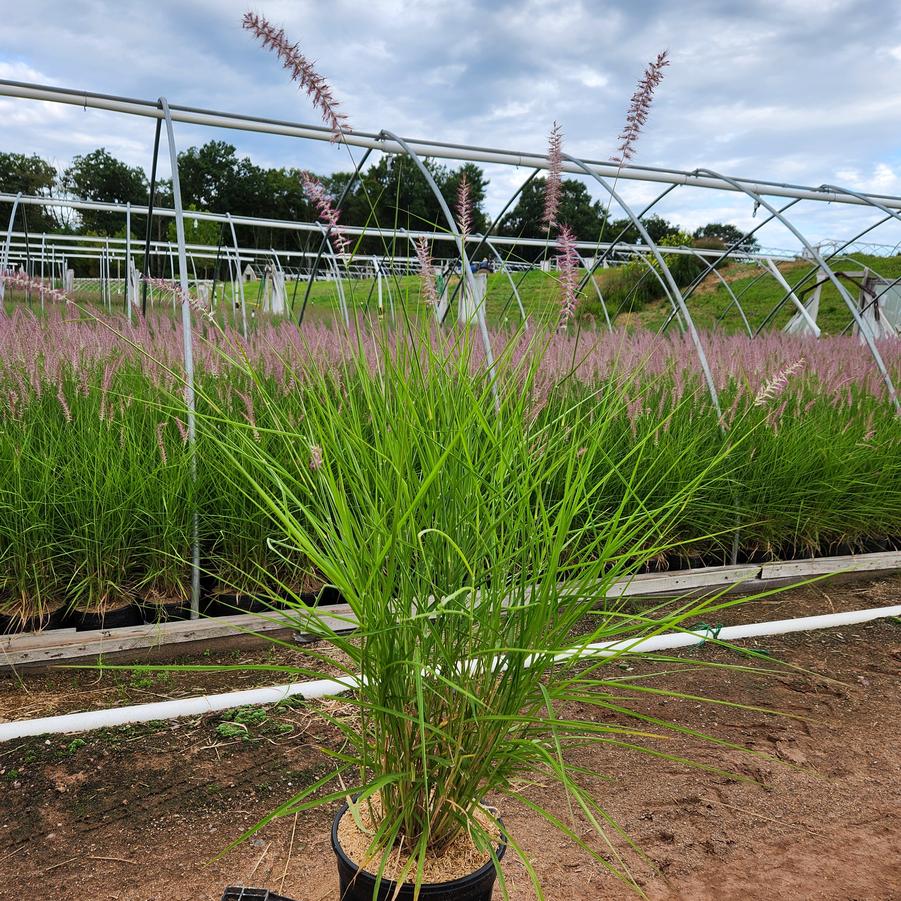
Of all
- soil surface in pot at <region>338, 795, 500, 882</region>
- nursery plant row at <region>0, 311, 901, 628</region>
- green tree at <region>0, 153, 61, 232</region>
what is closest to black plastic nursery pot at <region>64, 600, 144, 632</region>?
nursery plant row at <region>0, 311, 901, 628</region>

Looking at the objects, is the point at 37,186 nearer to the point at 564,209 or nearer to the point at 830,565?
the point at 564,209

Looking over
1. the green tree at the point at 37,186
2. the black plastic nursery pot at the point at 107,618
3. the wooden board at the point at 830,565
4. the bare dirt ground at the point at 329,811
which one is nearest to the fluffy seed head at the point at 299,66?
the bare dirt ground at the point at 329,811

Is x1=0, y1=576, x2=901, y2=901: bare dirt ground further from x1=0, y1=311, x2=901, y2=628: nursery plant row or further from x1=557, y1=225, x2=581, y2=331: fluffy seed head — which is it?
x1=557, y1=225, x2=581, y2=331: fluffy seed head

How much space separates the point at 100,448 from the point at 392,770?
6.45 ft

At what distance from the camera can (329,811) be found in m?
1.98

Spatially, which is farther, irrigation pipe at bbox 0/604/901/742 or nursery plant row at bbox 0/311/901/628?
nursery plant row at bbox 0/311/901/628

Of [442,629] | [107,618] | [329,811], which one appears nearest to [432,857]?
[442,629]

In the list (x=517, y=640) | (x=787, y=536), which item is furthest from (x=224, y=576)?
(x=787, y=536)

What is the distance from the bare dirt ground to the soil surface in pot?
1.32 ft

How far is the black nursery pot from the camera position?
124 cm

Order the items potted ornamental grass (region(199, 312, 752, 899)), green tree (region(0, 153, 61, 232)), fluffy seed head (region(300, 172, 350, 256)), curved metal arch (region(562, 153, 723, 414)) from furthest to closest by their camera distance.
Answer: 1. green tree (region(0, 153, 61, 232))
2. curved metal arch (region(562, 153, 723, 414))
3. fluffy seed head (region(300, 172, 350, 256))
4. potted ornamental grass (region(199, 312, 752, 899))

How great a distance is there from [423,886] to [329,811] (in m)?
0.83

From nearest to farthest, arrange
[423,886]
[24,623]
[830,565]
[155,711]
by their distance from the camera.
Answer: [423,886], [155,711], [24,623], [830,565]

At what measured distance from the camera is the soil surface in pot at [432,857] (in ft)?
4.24
